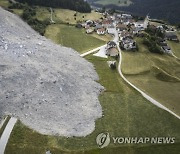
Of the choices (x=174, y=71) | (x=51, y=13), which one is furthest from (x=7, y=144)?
(x=51, y=13)

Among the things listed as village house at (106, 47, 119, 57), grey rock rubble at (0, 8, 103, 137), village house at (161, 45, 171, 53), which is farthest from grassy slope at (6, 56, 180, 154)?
village house at (161, 45, 171, 53)

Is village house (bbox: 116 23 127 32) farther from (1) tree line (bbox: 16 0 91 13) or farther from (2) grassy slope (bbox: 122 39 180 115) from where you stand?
(1) tree line (bbox: 16 0 91 13)

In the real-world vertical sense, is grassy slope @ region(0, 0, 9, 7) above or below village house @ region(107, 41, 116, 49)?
above

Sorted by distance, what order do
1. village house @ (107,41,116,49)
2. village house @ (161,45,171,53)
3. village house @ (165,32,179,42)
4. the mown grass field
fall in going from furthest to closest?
village house @ (165,32,179,42), village house @ (161,45,171,53), village house @ (107,41,116,49), the mown grass field

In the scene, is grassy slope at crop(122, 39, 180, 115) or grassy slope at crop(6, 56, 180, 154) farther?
grassy slope at crop(122, 39, 180, 115)

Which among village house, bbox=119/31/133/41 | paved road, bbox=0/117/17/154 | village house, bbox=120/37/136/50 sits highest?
paved road, bbox=0/117/17/154

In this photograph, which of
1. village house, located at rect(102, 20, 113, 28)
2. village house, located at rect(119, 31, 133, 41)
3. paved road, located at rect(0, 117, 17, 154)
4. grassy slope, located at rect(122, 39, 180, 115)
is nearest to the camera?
paved road, located at rect(0, 117, 17, 154)

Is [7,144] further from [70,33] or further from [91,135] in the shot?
[70,33]
